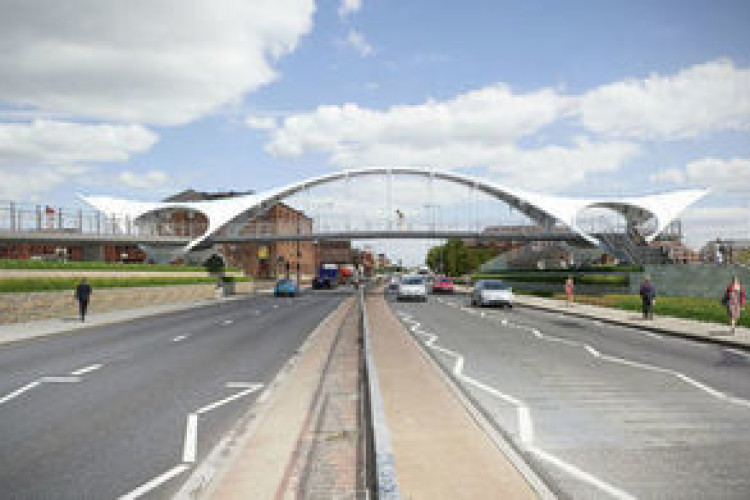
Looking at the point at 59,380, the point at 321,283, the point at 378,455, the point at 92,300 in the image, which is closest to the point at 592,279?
the point at 92,300

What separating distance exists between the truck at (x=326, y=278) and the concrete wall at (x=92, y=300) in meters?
25.6

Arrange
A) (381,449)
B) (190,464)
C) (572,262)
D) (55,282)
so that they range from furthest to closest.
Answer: (572,262) < (55,282) < (190,464) < (381,449)

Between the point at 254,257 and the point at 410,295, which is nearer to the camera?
the point at 410,295

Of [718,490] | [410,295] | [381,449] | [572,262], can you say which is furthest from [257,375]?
[572,262]

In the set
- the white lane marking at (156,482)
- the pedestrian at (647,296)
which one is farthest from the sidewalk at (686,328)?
the white lane marking at (156,482)

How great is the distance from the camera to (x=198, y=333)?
20.3 meters

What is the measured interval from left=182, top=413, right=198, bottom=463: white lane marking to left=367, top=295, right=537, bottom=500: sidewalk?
2118 millimetres

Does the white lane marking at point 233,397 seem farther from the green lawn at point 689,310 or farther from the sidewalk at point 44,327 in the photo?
the green lawn at point 689,310

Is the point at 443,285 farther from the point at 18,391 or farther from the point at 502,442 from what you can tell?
the point at 502,442

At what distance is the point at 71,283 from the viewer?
28891mm

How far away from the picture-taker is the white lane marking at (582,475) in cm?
510

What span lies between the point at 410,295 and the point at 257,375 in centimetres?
2970

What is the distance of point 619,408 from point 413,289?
3274 centimetres

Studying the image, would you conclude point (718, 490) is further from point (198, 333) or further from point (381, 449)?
point (198, 333)
